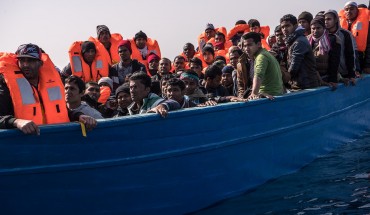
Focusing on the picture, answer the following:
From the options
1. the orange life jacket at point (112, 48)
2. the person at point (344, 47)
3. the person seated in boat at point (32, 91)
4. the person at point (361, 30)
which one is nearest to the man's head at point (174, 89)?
the person seated in boat at point (32, 91)

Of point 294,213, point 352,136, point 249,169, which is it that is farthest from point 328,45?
point 294,213

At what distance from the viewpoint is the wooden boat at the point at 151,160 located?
4.60m

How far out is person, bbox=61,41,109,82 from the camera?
338 inches

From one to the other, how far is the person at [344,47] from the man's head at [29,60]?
5.14 m

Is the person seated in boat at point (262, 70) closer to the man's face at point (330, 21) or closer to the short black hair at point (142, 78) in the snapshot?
the short black hair at point (142, 78)

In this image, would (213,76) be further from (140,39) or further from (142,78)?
(140,39)

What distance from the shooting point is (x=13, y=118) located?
443 cm

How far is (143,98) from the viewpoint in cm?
561

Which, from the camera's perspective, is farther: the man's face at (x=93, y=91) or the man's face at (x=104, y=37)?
the man's face at (x=104, y=37)

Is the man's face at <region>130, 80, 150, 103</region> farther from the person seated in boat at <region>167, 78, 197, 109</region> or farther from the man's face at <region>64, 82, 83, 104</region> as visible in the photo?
the man's face at <region>64, 82, 83, 104</region>

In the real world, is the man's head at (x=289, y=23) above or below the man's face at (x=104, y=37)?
below

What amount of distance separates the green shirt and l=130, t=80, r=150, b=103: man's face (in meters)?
1.58

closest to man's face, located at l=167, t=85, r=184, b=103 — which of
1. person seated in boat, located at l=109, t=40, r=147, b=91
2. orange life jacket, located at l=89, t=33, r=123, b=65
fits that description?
person seated in boat, located at l=109, t=40, r=147, b=91

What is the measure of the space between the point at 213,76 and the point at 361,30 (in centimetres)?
418
